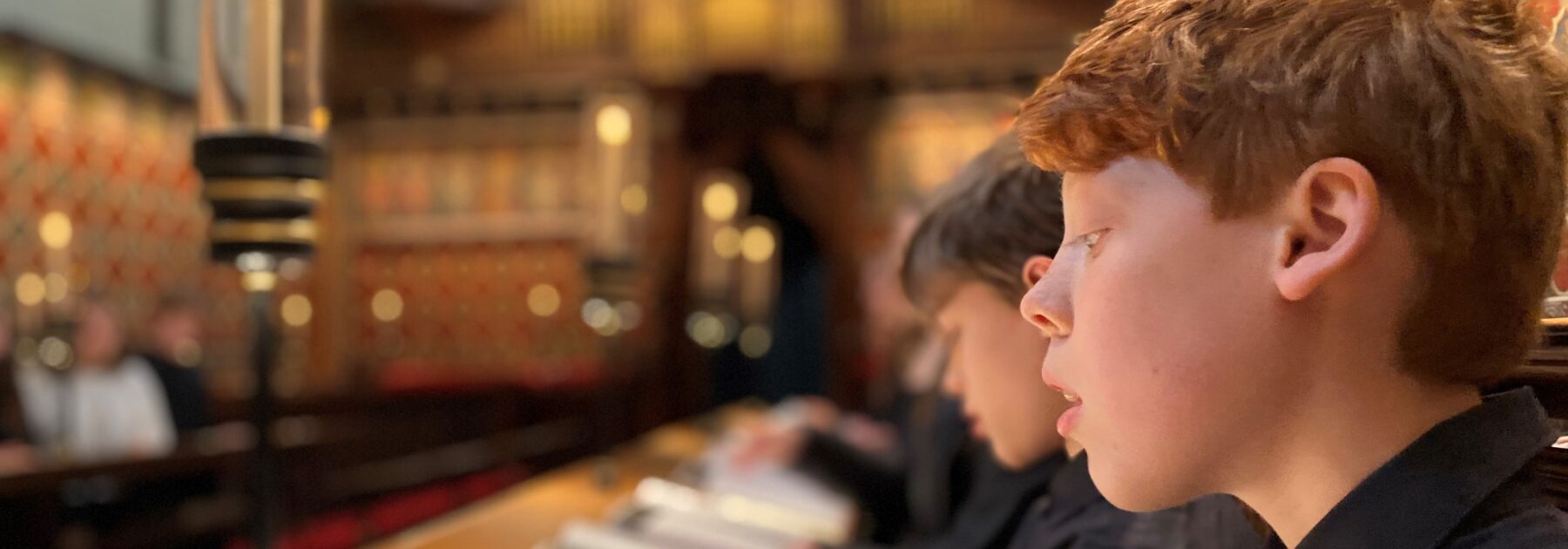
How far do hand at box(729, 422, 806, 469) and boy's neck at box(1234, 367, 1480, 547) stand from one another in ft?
7.47

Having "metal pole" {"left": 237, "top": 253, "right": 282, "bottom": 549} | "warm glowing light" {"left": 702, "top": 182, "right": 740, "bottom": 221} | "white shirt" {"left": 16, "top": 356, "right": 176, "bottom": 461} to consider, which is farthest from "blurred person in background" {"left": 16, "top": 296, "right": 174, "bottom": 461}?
"metal pole" {"left": 237, "top": 253, "right": 282, "bottom": 549}

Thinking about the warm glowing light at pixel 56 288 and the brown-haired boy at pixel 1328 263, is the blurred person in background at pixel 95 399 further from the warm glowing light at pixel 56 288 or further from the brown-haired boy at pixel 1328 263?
the brown-haired boy at pixel 1328 263

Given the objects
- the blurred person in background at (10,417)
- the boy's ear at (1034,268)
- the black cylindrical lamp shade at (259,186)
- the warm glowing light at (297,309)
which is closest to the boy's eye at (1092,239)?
the boy's ear at (1034,268)

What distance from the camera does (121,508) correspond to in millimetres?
4160

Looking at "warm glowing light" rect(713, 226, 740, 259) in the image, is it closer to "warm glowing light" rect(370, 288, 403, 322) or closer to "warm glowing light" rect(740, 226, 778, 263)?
"warm glowing light" rect(740, 226, 778, 263)

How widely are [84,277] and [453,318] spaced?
9.71 ft

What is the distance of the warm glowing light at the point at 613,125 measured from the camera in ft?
9.65

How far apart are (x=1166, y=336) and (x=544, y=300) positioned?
9.54 metres

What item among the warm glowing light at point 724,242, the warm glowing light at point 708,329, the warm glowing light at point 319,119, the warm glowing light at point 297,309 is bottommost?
the warm glowing light at point 297,309

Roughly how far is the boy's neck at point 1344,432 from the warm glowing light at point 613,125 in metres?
2.45

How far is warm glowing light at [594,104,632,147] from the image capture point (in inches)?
116

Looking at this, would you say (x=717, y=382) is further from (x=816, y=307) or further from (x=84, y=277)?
(x=84, y=277)

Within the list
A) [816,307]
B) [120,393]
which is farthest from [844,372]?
[120,393]

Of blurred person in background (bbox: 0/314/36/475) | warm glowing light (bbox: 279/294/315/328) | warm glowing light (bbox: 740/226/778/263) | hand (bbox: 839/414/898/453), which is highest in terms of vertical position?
warm glowing light (bbox: 740/226/778/263)
